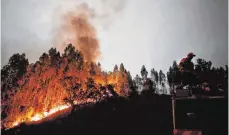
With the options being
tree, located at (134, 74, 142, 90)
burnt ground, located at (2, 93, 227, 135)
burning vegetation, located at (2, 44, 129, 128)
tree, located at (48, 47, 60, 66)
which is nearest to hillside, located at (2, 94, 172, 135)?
burnt ground, located at (2, 93, 227, 135)

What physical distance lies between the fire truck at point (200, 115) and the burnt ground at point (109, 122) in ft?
44.2

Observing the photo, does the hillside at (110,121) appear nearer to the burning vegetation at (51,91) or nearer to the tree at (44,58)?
the burning vegetation at (51,91)

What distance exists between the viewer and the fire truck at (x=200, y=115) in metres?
8.73

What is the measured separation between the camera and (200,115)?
878cm

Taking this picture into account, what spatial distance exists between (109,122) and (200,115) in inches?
628

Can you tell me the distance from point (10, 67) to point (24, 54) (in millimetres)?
5971

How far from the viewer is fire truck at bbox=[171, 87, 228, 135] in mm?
8727

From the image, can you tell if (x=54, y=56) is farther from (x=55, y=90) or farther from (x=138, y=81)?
(x=138, y=81)

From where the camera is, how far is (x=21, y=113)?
81.5 feet

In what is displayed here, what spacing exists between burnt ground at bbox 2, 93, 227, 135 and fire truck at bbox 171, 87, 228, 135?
13476mm

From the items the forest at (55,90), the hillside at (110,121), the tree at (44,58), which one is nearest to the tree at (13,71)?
the forest at (55,90)

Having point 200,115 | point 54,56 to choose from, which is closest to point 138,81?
point 54,56

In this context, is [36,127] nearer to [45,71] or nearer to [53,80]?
[53,80]

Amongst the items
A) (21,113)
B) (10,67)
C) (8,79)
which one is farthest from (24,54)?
(21,113)
